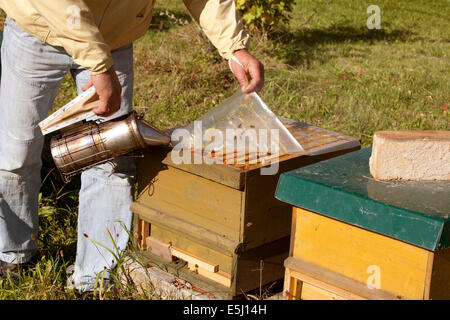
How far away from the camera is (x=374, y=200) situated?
1.83m

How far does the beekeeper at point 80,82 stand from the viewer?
6.96 feet

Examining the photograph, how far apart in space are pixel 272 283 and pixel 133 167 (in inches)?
28.1

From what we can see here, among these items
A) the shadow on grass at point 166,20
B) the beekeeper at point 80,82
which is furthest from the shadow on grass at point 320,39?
the beekeeper at point 80,82

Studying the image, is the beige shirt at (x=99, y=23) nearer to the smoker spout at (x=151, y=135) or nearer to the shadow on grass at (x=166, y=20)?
the smoker spout at (x=151, y=135)

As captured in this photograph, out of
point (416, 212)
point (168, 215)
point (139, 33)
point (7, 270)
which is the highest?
point (139, 33)

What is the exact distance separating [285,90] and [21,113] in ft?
9.32

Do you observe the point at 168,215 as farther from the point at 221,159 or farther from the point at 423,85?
the point at 423,85

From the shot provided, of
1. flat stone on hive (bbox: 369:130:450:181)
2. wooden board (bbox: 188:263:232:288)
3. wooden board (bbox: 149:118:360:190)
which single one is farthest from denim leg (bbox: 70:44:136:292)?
flat stone on hive (bbox: 369:130:450:181)

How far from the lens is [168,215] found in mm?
2414

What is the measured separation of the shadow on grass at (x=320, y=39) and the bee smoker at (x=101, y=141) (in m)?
3.67

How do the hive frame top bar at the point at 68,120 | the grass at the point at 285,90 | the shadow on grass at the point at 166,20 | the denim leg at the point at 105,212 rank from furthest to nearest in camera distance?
the shadow on grass at the point at 166,20, the grass at the point at 285,90, the denim leg at the point at 105,212, the hive frame top bar at the point at 68,120

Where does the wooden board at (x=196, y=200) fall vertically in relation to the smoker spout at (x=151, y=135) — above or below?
below

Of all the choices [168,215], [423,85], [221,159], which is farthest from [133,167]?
[423,85]

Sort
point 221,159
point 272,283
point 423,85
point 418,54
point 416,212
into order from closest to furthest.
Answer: point 416,212 < point 221,159 < point 272,283 < point 423,85 < point 418,54
